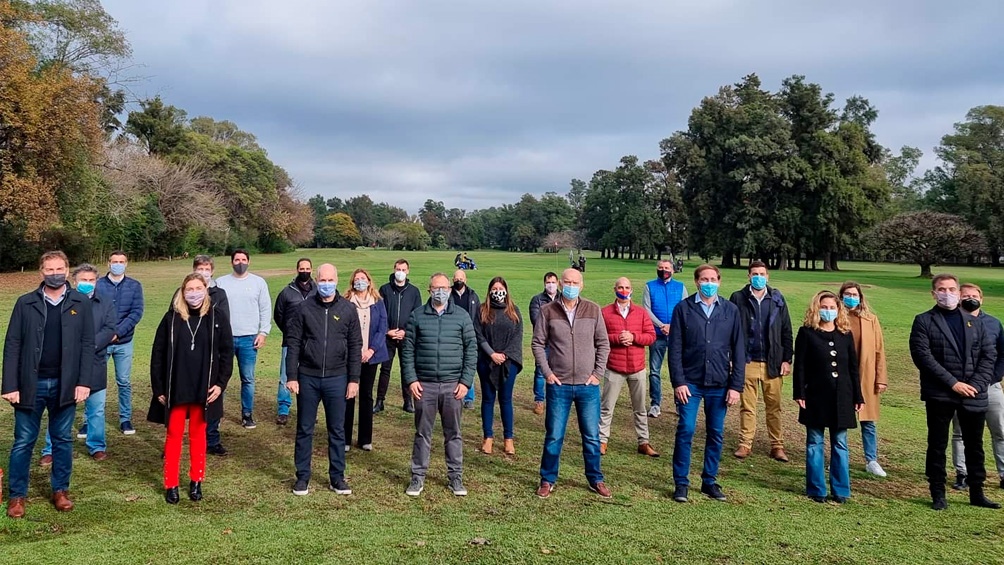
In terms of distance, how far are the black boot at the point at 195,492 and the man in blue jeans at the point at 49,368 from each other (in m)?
0.86

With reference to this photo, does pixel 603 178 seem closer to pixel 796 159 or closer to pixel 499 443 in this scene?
pixel 796 159

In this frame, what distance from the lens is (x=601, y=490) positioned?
5.41 meters

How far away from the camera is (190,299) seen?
516 cm

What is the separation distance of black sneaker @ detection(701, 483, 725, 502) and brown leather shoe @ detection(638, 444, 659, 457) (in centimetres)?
120

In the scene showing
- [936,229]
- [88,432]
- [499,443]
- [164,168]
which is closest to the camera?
[88,432]

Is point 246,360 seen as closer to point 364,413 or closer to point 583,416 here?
point 364,413

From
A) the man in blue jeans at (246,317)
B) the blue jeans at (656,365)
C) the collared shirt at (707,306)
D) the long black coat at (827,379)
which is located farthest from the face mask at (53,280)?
the blue jeans at (656,365)

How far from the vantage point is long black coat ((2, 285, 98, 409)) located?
459 cm

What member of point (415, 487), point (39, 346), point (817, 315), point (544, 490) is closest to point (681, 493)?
point (544, 490)

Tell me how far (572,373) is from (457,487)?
4.75ft

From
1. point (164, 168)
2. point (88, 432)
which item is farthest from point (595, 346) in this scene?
point (164, 168)

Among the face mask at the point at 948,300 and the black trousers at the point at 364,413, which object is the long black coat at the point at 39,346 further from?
the face mask at the point at 948,300

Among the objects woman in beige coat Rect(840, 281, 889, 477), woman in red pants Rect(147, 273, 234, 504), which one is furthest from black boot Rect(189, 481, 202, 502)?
woman in beige coat Rect(840, 281, 889, 477)

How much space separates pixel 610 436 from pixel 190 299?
492cm
